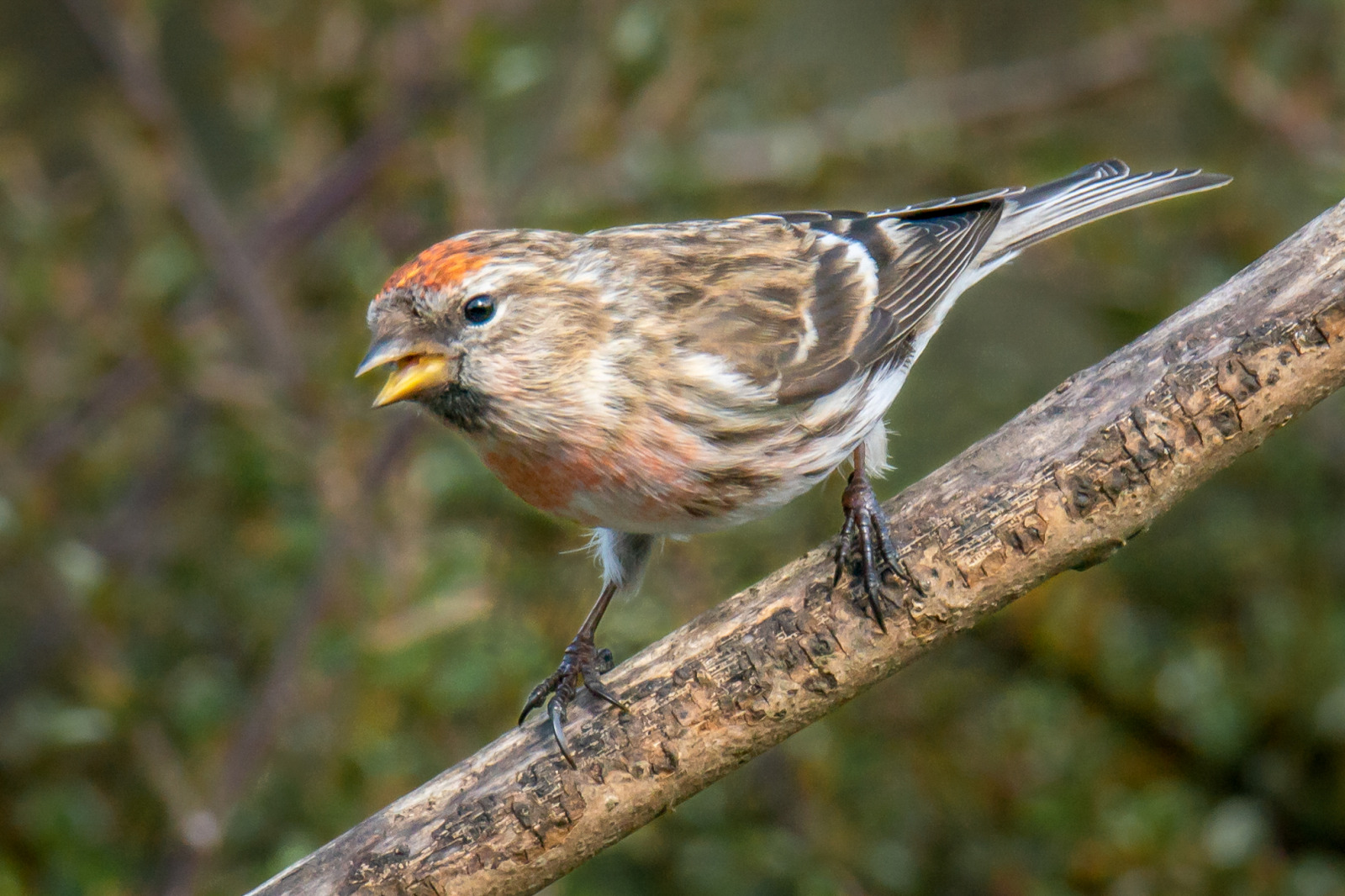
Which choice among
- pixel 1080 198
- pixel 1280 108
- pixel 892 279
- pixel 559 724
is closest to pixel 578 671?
pixel 559 724

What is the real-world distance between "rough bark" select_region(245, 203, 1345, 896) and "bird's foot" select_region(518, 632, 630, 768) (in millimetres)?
59

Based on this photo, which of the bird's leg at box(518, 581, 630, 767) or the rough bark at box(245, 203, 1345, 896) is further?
the bird's leg at box(518, 581, 630, 767)

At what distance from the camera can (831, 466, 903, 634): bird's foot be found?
7.65 feet

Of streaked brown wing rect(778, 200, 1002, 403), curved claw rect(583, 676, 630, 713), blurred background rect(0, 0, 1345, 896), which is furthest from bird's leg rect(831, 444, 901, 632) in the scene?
blurred background rect(0, 0, 1345, 896)

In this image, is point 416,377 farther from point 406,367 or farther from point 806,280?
point 806,280

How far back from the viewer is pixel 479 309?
2.56 metres

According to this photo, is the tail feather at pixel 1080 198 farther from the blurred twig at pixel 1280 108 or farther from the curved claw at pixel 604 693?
the curved claw at pixel 604 693

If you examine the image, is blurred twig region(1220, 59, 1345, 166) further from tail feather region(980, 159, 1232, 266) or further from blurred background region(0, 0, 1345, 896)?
tail feather region(980, 159, 1232, 266)

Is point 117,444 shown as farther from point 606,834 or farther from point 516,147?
point 606,834

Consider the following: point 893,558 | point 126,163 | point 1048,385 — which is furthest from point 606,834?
point 1048,385

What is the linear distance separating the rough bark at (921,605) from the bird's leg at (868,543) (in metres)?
0.03

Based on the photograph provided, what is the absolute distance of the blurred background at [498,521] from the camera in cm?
325

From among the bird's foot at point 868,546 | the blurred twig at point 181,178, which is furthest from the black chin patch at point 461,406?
the blurred twig at point 181,178

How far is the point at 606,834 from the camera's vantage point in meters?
2.31
